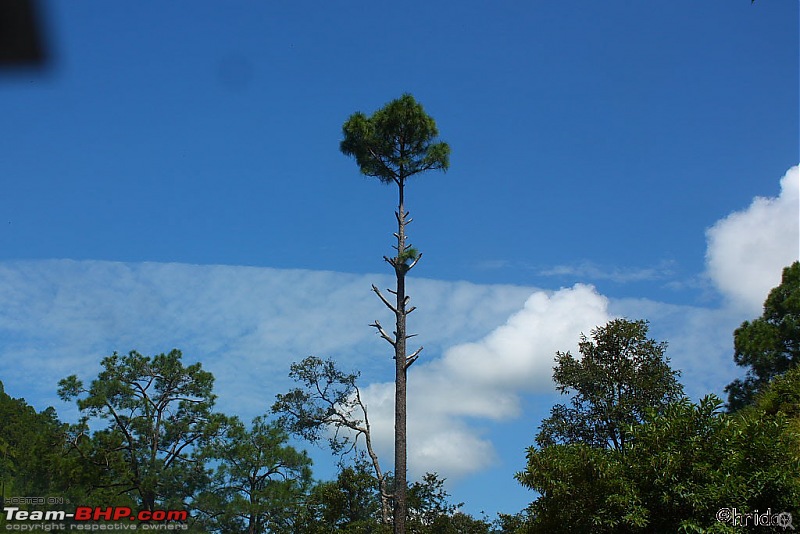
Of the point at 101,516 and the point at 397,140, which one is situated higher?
the point at 397,140

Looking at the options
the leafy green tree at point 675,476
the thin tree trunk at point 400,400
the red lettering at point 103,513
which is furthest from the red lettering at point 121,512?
the leafy green tree at point 675,476

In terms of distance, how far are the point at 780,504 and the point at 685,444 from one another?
1405 mm

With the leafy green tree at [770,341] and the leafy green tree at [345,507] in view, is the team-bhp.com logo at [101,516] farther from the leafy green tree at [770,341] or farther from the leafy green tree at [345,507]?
the leafy green tree at [770,341]

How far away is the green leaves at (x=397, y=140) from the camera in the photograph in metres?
21.1

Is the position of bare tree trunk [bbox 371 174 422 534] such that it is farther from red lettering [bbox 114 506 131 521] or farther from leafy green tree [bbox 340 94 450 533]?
red lettering [bbox 114 506 131 521]

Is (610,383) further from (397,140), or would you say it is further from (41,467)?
(41,467)

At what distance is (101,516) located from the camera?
24.1 metres

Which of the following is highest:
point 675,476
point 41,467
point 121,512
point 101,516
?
point 41,467

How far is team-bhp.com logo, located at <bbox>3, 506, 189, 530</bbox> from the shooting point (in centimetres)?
2223

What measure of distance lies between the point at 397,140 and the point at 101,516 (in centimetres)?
1488

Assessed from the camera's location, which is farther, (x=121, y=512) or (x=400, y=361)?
(x=121, y=512)

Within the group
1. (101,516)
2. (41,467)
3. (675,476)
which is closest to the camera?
(675,476)

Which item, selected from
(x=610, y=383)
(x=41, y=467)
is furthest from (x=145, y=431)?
(x=610, y=383)

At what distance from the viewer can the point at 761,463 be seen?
10.7m
